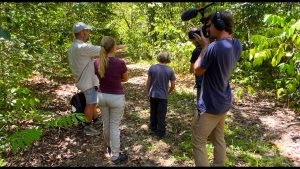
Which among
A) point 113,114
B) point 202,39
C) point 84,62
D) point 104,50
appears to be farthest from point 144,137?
point 202,39

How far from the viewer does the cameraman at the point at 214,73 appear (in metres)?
3.49

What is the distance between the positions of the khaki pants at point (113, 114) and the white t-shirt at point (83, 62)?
2.84ft

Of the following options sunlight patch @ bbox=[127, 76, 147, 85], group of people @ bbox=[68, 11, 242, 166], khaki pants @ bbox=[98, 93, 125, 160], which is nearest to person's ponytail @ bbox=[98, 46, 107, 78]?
group of people @ bbox=[68, 11, 242, 166]

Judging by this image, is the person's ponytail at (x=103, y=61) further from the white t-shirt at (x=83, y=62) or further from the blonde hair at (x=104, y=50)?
the white t-shirt at (x=83, y=62)

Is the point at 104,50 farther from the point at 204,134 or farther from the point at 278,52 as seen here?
the point at 278,52

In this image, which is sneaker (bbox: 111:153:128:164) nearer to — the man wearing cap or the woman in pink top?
the woman in pink top

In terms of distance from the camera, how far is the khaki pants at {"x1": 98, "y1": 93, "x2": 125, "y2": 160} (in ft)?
15.9

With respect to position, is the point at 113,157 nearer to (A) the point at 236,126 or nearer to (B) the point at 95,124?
(B) the point at 95,124

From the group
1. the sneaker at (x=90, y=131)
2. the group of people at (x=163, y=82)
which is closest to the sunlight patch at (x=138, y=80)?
the group of people at (x=163, y=82)

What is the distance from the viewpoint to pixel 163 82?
5.86 meters

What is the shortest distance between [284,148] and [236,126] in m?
1.17

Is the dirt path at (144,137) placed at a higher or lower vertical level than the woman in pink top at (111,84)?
lower

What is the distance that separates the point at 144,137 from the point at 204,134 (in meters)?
2.41

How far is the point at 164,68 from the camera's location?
19.3 feet
